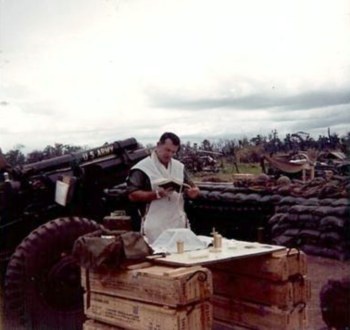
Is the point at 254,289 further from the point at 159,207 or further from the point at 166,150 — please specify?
the point at 166,150

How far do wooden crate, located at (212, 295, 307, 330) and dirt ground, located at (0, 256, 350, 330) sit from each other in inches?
13.0

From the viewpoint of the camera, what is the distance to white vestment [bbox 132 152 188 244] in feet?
9.62

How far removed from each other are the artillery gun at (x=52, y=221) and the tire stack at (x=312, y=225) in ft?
3.00

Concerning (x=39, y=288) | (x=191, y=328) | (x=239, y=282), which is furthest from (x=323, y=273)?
(x=39, y=288)

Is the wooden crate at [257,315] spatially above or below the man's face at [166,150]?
below

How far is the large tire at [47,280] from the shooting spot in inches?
121

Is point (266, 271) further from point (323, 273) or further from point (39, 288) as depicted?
point (39, 288)

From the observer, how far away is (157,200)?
2.93 m

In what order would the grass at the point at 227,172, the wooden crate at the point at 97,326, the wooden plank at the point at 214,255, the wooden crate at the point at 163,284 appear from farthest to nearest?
the grass at the point at 227,172 → the wooden crate at the point at 97,326 → the wooden plank at the point at 214,255 → the wooden crate at the point at 163,284

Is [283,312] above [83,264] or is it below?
below

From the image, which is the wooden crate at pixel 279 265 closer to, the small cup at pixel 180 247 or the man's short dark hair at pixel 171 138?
the small cup at pixel 180 247

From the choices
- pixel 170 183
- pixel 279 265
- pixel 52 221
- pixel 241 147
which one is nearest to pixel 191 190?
pixel 170 183

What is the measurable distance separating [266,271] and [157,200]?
677 millimetres

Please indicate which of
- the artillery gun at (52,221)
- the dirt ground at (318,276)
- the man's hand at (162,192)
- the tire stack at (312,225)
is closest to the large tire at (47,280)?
the artillery gun at (52,221)
